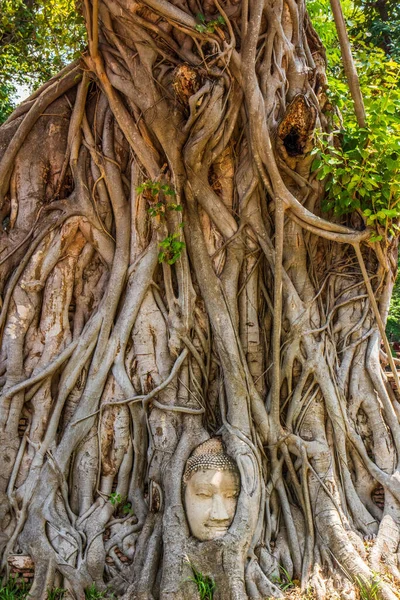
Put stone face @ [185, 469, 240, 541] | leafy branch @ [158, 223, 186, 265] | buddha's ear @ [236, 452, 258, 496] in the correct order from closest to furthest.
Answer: stone face @ [185, 469, 240, 541], buddha's ear @ [236, 452, 258, 496], leafy branch @ [158, 223, 186, 265]

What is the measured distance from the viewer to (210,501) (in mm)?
3482

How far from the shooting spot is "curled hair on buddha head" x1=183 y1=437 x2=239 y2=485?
358cm

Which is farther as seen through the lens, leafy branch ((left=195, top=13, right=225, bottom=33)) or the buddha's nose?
leafy branch ((left=195, top=13, right=225, bottom=33))

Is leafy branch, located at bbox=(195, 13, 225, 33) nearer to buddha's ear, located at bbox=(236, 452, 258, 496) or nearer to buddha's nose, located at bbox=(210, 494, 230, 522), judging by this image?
buddha's ear, located at bbox=(236, 452, 258, 496)

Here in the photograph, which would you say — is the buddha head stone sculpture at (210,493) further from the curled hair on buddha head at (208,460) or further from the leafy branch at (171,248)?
the leafy branch at (171,248)

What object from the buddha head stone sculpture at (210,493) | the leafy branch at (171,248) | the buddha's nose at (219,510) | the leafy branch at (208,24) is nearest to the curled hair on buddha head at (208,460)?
the buddha head stone sculpture at (210,493)

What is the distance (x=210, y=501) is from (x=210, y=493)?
0.04 m

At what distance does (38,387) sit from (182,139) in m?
2.06

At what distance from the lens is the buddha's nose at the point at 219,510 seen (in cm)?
343

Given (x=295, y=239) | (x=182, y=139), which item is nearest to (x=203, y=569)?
(x=295, y=239)

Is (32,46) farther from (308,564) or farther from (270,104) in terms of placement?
(308,564)

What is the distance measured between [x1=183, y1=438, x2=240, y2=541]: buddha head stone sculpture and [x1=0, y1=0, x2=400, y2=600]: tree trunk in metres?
0.06

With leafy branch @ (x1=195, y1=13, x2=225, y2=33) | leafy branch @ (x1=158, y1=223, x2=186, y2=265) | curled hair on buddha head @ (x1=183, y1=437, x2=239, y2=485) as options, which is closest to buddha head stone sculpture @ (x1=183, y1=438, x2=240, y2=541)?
curled hair on buddha head @ (x1=183, y1=437, x2=239, y2=485)

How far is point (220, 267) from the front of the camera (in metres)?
4.40
